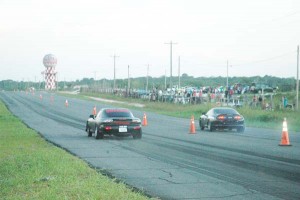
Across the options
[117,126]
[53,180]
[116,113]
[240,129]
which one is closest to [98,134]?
[117,126]

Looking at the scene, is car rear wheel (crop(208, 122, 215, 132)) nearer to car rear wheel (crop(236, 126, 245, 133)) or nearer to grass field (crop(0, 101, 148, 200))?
car rear wheel (crop(236, 126, 245, 133))

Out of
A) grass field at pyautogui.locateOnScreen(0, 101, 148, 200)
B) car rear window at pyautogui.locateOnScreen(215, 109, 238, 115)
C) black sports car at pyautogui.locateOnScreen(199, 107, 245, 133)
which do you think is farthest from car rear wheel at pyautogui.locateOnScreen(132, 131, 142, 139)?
grass field at pyautogui.locateOnScreen(0, 101, 148, 200)

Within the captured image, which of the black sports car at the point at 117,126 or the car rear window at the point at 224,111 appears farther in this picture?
the car rear window at the point at 224,111

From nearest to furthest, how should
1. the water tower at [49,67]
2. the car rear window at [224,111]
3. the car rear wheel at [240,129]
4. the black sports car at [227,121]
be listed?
the black sports car at [227,121], the car rear wheel at [240,129], the car rear window at [224,111], the water tower at [49,67]

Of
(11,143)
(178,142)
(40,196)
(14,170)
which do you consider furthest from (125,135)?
(40,196)

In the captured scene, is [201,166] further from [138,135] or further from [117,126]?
[138,135]

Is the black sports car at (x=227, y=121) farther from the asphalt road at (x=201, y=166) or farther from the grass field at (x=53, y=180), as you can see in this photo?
the grass field at (x=53, y=180)

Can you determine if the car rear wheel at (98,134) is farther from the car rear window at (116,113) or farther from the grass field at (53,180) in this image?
the grass field at (53,180)

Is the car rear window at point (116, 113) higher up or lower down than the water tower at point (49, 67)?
lower down

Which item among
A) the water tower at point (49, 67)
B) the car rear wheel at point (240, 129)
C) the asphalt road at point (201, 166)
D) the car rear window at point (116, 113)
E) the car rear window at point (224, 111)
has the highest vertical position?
the water tower at point (49, 67)

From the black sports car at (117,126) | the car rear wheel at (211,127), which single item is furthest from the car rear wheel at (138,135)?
the car rear wheel at (211,127)

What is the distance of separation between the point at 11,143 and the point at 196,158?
9642mm

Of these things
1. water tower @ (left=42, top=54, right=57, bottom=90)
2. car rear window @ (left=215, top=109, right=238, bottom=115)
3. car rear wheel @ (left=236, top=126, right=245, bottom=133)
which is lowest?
car rear wheel @ (left=236, top=126, right=245, bottom=133)

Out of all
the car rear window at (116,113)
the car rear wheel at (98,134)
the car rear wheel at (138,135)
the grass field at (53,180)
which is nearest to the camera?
the grass field at (53,180)
